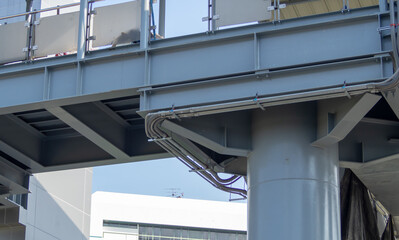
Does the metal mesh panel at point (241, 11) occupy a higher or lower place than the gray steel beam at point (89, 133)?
higher

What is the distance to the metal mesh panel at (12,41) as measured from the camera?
17578 mm

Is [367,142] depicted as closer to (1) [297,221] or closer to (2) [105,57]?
(1) [297,221]

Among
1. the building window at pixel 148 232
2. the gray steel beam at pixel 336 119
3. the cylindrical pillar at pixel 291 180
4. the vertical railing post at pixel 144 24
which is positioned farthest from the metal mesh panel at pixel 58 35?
the building window at pixel 148 232

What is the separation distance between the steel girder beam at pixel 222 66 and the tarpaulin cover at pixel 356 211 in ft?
16.3

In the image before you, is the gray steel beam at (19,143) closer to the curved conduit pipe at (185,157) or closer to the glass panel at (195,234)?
the curved conduit pipe at (185,157)

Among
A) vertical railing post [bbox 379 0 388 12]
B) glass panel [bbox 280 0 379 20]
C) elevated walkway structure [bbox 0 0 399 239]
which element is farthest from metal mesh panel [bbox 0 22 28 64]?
vertical railing post [bbox 379 0 388 12]

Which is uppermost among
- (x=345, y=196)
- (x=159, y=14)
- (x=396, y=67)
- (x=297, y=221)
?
(x=159, y=14)

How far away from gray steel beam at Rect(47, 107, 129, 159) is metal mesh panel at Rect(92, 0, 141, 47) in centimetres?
159

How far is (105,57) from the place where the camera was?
1609cm

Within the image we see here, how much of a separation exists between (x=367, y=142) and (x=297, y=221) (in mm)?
→ 2926

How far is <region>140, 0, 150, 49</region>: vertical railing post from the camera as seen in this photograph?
15891 millimetres

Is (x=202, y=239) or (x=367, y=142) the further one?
(x=202, y=239)

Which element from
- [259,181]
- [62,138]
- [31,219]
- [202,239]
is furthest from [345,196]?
[202,239]

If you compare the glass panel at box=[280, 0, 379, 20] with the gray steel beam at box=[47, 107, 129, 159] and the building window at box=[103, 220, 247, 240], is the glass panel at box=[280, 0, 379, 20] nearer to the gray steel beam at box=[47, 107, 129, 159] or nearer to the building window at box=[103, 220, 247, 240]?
the gray steel beam at box=[47, 107, 129, 159]
